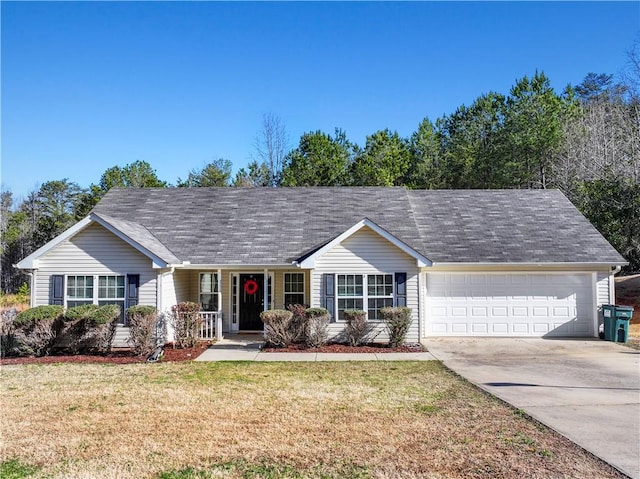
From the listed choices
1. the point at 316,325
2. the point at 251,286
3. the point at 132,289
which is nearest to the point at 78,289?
the point at 132,289

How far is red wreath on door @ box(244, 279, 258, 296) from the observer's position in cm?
1673

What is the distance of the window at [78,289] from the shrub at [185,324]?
257 cm

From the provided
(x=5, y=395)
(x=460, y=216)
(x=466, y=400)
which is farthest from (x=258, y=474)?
(x=460, y=216)

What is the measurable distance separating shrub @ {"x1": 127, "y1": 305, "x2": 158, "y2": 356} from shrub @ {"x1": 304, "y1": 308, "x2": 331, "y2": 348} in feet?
14.2

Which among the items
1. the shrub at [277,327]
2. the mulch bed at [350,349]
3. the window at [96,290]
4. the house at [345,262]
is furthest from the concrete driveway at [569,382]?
the window at [96,290]

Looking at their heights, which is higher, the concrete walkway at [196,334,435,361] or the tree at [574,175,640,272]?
the tree at [574,175,640,272]

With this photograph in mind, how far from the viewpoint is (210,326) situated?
15.4 meters

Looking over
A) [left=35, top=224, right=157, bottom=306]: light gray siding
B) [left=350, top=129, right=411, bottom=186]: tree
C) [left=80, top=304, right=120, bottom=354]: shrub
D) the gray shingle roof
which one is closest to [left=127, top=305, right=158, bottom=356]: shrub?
[left=80, top=304, right=120, bottom=354]: shrub

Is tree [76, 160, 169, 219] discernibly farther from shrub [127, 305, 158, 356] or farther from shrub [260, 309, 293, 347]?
shrub [260, 309, 293, 347]

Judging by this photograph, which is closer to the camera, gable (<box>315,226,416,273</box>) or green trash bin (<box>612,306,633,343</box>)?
gable (<box>315,226,416,273</box>)

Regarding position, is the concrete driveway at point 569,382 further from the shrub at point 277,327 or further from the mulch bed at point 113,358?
the mulch bed at point 113,358

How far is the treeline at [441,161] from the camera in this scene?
31.4m

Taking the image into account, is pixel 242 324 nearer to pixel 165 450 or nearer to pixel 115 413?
pixel 115 413

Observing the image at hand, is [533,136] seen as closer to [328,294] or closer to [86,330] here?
[328,294]
